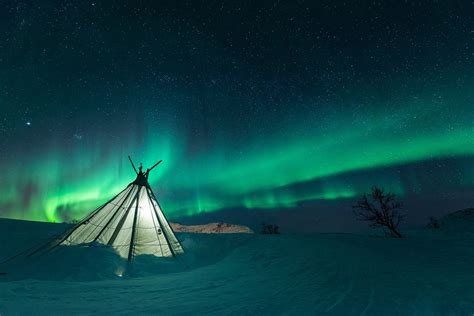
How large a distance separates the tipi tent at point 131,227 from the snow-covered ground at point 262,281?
1.04m

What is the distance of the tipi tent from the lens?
9.27m

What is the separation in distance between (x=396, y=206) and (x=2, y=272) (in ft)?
64.6

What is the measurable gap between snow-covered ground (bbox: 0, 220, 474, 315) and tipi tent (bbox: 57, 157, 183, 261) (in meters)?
1.04

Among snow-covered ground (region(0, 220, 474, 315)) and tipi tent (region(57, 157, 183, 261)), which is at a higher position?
tipi tent (region(57, 157, 183, 261))

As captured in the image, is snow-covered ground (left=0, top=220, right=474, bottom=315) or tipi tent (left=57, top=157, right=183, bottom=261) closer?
snow-covered ground (left=0, top=220, right=474, bottom=315)

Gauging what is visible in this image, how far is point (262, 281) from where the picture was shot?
17.6 feet

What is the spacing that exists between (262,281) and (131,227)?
6945 mm

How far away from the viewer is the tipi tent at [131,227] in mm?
9273

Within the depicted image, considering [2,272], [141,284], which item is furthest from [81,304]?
[2,272]

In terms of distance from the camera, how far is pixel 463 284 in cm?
448

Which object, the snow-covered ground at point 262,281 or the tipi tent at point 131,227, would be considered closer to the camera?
the snow-covered ground at point 262,281

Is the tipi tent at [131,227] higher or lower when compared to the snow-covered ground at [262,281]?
higher

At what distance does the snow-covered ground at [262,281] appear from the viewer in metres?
3.59

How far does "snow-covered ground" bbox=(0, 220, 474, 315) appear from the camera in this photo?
3.59 meters
